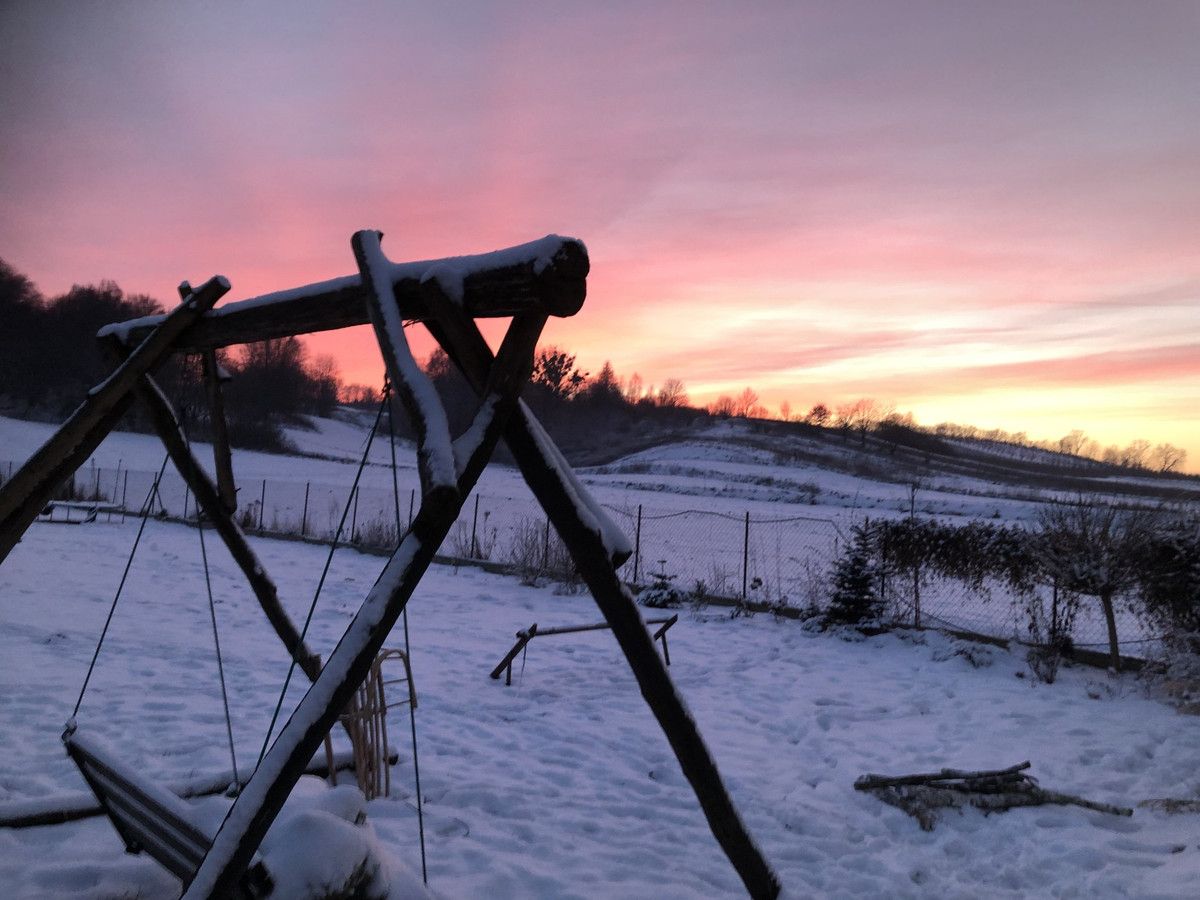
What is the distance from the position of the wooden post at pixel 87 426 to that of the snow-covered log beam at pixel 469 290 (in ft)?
1.44

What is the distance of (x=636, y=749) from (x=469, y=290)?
4218mm

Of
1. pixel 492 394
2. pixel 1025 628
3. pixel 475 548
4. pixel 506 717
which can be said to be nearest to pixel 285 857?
pixel 492 394

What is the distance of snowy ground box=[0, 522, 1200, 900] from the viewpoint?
12.1ft

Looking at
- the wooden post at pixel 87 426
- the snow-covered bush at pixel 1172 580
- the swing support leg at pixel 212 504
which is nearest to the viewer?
the wooden post at pixel 87 426

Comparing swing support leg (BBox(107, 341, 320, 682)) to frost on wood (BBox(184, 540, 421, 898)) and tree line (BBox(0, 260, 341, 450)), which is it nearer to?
frost on wood (BBox(184, 540, 421, 898))

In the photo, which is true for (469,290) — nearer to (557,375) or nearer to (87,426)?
(87,426)

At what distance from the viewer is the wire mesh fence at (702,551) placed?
10.2 metres

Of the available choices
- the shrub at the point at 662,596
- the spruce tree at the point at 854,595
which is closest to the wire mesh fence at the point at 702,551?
Result: the shrub at the point at 662,596

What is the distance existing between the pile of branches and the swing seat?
398cm

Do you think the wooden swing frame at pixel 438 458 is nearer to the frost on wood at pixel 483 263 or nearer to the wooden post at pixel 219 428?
the frost on wood at pixel 483 263

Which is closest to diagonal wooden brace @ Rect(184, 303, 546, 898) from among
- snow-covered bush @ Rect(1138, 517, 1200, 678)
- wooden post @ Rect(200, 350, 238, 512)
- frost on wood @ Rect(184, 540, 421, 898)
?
frost on wood @ Rect(184, 540, 421, 898)

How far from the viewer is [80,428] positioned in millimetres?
3213

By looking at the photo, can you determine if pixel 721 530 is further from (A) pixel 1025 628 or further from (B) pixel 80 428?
(B) pixel 80 428

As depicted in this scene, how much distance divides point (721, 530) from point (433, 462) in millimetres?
21373
